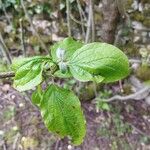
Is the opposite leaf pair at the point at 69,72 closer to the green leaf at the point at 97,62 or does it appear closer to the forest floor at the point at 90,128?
the green leaf at the point at 97,62

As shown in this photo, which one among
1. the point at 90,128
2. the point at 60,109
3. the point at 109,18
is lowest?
the point at 90,128

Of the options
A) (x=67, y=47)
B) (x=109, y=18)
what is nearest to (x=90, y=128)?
(x=109, y=18)

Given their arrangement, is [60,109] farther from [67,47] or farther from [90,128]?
[90,128]

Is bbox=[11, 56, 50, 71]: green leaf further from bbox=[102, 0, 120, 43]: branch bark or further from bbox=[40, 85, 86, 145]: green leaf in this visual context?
bbox=[102, 0, 120, 43]: branch bark

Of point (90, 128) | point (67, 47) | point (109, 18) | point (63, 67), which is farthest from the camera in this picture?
point (90, 128)

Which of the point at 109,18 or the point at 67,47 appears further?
the point at 109,18

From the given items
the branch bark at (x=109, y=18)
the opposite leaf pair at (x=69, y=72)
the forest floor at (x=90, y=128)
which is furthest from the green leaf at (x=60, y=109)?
the forest floor at (x=90, y=128)

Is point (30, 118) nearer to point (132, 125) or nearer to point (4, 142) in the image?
point (4, 142)

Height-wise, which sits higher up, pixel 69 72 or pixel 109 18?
pixel 69 72
